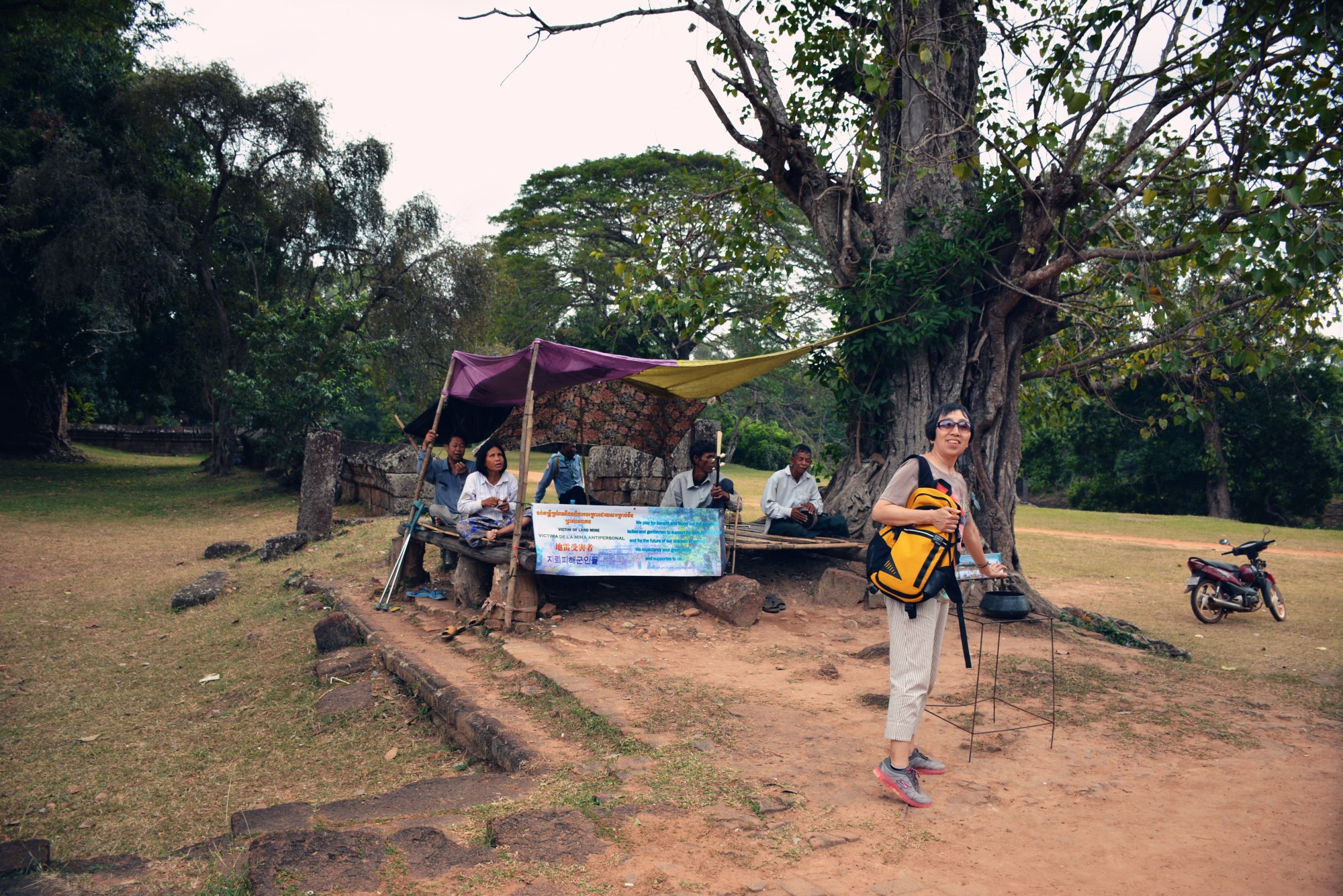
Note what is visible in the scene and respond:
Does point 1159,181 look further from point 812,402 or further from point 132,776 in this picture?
point 812,402

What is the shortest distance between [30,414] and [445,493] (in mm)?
19664

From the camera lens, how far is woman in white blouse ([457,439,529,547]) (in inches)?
302

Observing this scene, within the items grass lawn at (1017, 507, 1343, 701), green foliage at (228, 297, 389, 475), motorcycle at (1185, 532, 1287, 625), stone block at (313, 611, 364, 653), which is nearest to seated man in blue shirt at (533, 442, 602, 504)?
stone block at (313, 611, 364, 653)

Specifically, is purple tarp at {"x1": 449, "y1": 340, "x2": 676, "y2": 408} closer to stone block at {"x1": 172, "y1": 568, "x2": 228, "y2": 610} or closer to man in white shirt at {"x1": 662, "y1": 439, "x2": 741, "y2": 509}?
man in white shirt at {"x1": 662, "y1": 439, "x2": 741, "y2": 509}

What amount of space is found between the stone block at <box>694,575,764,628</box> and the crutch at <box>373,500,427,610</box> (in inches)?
106

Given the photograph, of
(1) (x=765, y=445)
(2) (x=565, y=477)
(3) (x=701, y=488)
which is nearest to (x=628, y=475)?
(2) (x=565, y=477)

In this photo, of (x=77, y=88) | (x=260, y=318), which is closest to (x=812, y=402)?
(x=260, y=318)

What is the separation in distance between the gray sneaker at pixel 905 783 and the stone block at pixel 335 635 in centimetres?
459

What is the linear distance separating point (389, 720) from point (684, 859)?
9.35 ft

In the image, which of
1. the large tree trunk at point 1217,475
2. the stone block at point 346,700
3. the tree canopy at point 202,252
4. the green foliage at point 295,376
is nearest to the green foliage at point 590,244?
the tree canopy at point 202,252

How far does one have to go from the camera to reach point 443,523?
27.8 ft

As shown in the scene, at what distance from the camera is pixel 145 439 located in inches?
1203

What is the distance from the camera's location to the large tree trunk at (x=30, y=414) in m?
22.2

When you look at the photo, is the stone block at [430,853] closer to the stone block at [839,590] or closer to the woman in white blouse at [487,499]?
the woman in white blouse at [487,499]
